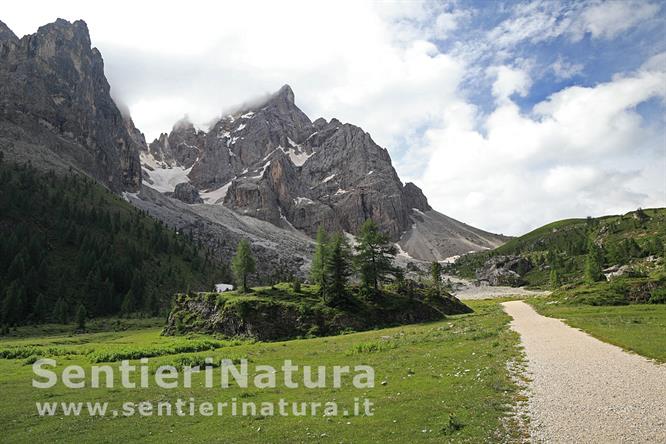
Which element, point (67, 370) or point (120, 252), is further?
point (120, 252)

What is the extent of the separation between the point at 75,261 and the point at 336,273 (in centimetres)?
12403

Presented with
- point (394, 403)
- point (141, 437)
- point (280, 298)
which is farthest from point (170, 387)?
point (280, 298)

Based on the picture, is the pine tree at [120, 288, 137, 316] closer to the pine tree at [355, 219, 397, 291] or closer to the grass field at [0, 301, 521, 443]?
the pine tree at [355, 219, 397, 291]

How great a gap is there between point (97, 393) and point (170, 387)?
14.4ft

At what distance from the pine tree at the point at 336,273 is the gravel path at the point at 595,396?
1514 inches

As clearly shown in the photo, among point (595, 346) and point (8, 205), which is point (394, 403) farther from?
point (8, 205)

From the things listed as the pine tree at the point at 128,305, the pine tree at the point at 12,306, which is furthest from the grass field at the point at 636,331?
the pine tree at the point at 12,306

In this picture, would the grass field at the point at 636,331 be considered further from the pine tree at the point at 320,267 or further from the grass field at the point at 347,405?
the pine tree at the point at 320,267

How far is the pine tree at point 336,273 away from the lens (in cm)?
6519

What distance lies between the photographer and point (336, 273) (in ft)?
218

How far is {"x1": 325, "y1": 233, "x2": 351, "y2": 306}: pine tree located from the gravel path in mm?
38457

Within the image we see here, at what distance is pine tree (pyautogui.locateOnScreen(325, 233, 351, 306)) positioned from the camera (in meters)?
65.2

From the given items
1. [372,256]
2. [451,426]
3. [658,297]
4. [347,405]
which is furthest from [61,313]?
[658,297]

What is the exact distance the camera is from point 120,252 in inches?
6486
